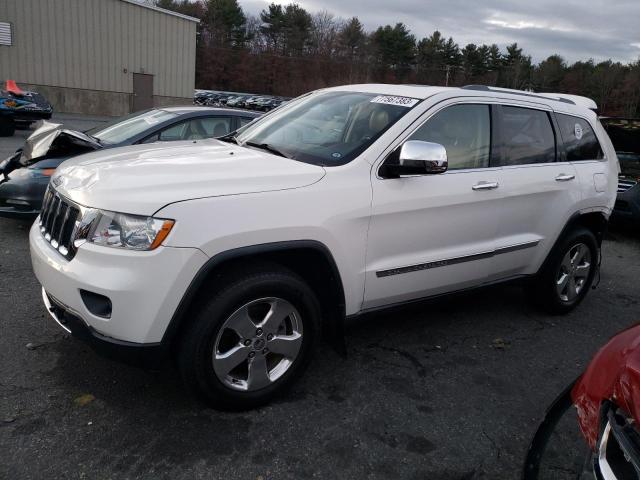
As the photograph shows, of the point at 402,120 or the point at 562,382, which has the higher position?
the point at 402,120

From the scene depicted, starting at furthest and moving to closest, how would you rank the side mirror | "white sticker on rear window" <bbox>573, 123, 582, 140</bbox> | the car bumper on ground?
the car bumper on ground < "white sticker on rear window" <bbox>573, 123, 582, 140</bbox> < the side mirror

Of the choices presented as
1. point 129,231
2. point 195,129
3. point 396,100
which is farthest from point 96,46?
point 129,231

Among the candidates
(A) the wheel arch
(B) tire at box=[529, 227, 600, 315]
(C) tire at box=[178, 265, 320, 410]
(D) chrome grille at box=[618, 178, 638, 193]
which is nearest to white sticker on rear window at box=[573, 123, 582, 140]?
(B) tire at box=[529, 227, 600, 315]

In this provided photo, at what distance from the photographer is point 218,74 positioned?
6431 cm

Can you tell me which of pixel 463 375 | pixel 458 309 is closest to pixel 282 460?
pixel 463 375

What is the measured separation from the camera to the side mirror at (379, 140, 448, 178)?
306 cm

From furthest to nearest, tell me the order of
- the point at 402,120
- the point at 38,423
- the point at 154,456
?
the point at 402,120, the point at 38,423, the point at 154,456

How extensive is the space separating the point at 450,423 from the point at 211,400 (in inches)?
52.2

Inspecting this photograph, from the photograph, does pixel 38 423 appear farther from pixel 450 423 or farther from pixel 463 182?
pixel 463 182

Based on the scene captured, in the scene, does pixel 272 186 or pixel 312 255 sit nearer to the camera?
pixel 272 186

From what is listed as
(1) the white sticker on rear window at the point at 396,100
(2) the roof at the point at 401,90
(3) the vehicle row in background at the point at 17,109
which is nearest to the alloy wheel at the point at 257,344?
(1) the white sticker on rear window at the point at 396,100

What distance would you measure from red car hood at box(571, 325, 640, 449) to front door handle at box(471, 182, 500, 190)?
6.05ft

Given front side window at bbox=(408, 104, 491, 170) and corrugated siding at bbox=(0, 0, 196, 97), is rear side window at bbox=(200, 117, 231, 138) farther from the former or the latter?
corrugated siding at bbox=(0, 0, 196, 97)

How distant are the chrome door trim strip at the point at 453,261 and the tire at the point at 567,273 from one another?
380 millimetres
